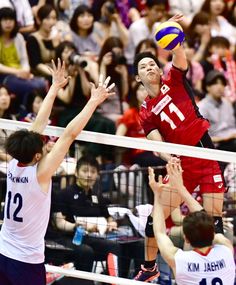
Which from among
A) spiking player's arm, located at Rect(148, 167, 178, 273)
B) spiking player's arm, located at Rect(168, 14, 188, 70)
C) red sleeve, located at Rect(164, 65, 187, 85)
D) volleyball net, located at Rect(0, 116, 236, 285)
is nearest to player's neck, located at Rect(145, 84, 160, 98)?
red sleeve, located at Rect(164, 65, 187, 85)

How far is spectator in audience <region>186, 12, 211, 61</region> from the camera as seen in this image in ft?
56.2

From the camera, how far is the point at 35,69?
1565cm

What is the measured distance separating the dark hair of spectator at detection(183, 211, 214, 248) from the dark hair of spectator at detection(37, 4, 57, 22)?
7.64 metres

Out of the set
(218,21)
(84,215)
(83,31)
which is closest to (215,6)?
(218,21)

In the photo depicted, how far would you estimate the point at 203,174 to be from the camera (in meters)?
10.6

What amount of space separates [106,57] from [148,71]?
4896 mm

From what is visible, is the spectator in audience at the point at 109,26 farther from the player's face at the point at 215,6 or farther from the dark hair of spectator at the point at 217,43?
the player's face at the point at 215,6

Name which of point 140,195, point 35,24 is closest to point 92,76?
point 35,24

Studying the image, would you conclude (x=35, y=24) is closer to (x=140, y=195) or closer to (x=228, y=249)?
(x=140, y=195)

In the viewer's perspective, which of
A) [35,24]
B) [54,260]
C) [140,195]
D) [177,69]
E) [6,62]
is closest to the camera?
[177,69]

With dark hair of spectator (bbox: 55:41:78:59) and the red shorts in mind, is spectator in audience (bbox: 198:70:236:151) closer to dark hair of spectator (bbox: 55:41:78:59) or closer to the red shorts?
dark hair of spectator (bbox: 55:41:78:59)

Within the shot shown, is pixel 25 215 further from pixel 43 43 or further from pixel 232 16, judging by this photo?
pixel 232 16

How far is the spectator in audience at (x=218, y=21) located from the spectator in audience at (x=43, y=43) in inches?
119

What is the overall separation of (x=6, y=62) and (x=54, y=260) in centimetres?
420
